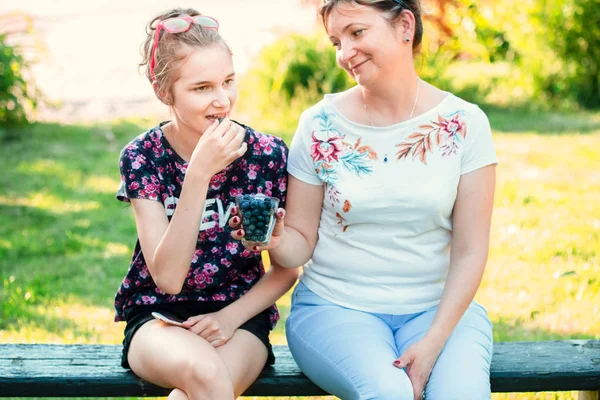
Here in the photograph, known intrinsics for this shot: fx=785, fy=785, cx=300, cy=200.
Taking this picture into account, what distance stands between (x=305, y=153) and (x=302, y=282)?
0.47 m

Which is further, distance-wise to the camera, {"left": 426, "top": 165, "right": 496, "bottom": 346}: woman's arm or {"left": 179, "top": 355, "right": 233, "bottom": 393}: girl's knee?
{"left": 426, "top": 165, "right": 496, "bottom": 346}: woman's arm

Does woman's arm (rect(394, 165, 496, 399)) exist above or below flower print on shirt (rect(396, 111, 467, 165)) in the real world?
below

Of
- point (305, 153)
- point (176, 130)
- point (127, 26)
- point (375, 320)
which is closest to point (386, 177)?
point (305, 153)

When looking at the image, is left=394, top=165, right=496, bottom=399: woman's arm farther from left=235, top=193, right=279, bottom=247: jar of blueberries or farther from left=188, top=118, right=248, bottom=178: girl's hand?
left=188, top=118, right=248, bottom=178: girl's hand

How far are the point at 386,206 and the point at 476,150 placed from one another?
354mm

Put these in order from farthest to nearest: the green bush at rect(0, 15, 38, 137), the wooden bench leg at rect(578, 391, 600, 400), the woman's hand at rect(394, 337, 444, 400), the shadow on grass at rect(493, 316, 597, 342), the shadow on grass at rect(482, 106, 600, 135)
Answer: the shadow on grass at rect(482, 106, 600, 135)
the green bush at rect(0, 15, 38, 137)
the shadow on grass at rect(493, 316, 597, 342)
the wooden bench leg at rect(578, 391, 600, 400)
the woman's hand at rect(394, 337, 444, 400)

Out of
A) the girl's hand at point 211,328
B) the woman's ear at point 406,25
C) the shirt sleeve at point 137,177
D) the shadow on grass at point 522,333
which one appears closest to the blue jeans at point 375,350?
the girl's hand at point 211,328

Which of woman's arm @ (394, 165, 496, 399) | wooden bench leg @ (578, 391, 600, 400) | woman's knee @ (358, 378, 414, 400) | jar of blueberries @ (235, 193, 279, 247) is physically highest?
jar of blueberries @ (235, 193, 279, 247)

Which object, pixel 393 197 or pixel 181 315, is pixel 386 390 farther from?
pixel 181 315

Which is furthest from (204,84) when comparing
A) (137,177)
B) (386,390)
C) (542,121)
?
(542,121)

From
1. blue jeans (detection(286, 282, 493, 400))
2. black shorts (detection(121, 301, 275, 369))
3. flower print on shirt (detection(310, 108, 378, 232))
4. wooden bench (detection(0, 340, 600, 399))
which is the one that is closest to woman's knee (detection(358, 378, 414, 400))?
blue jeans (detection(286, 282, 493, 400))

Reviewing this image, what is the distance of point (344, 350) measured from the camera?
2.42 metres

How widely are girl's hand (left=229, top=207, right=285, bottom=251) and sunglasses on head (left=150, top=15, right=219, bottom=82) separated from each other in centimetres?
56

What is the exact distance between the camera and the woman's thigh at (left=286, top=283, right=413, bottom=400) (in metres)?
2.31
